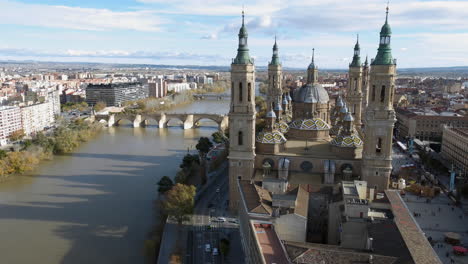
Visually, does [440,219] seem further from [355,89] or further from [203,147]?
[203,147]

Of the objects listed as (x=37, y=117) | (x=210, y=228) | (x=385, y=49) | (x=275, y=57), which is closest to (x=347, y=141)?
(x=385, y=49)

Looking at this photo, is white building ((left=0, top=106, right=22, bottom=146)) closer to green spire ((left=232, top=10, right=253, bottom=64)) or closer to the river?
the river

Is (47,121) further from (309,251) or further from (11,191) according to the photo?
(309,251)

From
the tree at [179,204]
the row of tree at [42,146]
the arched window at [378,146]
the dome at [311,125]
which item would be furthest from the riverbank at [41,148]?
the arched window at [378,146]

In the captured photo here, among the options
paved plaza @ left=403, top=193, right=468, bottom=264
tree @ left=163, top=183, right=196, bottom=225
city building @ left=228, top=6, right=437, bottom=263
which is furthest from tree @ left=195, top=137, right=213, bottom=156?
paved plaza @ left=403, top=193, right=468, bottom=264

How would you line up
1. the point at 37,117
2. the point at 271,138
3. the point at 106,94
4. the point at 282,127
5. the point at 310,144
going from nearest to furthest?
the point at 271,138, the point at 310,144, the point at 282,127, the point at 37,117, the point at 106,94

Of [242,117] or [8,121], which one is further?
[8,121]

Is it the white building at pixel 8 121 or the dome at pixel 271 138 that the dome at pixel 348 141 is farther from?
the white building at pixel 8 121
